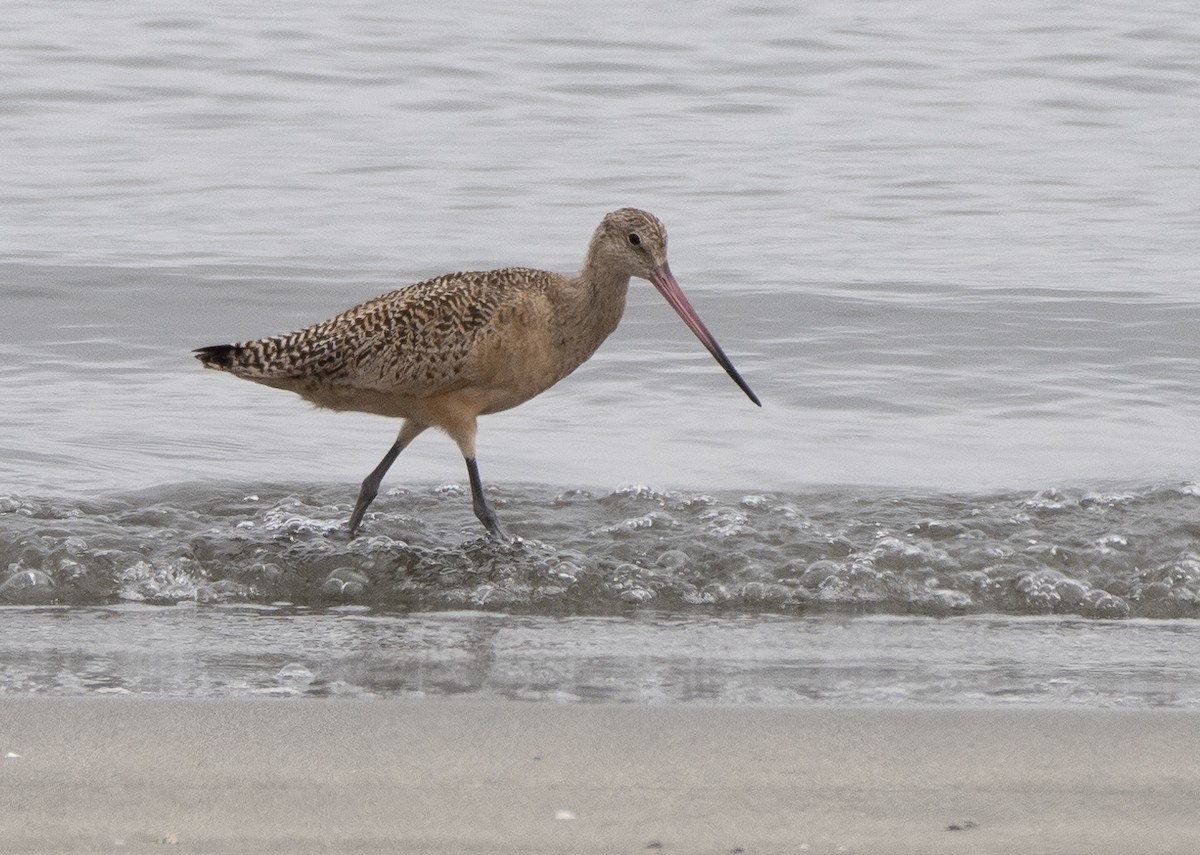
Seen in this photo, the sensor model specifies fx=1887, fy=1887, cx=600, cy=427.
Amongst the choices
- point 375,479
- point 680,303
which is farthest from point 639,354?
point 375,479

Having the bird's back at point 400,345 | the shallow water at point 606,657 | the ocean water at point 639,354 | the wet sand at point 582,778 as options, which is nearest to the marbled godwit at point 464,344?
the bird's back at point 400,345

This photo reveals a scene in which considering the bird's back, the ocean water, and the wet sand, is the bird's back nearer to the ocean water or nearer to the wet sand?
the ocean water

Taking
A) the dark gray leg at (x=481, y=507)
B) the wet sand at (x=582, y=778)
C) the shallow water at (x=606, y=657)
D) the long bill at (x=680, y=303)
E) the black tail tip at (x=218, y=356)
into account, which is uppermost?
the long bill at (x=680, y=303)

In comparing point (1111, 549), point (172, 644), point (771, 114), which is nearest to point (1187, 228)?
point (771, 114)

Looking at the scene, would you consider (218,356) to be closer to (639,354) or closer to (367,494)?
(367,494)

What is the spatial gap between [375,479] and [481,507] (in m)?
0.40

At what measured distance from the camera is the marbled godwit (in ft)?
20.6

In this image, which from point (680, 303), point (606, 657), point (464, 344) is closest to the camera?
point (606, 657)

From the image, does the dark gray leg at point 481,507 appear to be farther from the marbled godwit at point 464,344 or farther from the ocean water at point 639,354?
the ocean water at point 639,354

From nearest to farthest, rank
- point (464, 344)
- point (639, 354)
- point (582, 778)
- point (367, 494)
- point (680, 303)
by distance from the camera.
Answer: point (582, 778) → point (464, 344) → point (367, 494) → point (680, 303) → point (639, 354)

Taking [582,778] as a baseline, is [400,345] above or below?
above

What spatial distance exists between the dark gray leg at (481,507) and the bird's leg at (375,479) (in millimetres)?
331

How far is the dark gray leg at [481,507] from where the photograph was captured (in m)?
6.22

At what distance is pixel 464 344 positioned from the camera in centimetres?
623
